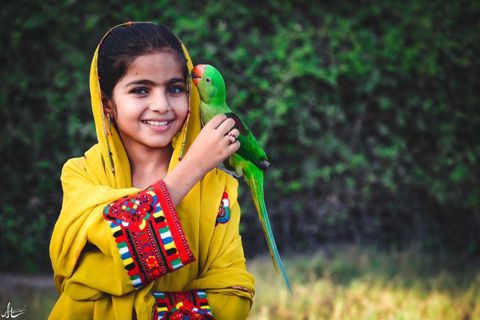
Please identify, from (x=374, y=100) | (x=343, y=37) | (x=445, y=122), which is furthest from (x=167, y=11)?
(x=445, y=122)

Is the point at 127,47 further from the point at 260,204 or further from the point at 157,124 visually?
the point at 260,204

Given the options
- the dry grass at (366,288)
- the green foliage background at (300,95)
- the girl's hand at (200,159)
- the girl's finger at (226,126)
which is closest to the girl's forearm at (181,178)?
the girl's hand at (200,159)

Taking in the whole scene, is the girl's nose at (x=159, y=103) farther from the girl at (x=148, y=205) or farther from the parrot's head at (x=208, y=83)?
the parrot's head at (x=208, y=83)

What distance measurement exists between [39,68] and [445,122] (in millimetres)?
3915

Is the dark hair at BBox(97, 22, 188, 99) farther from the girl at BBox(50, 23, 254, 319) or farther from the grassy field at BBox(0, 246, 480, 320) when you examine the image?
the grassy field at BBox(0, 246, 480, 320)

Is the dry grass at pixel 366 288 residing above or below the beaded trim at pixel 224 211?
below

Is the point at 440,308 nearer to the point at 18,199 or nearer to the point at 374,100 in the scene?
the point at 374,100

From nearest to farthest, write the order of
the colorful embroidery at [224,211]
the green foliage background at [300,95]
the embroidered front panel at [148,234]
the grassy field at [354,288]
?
the embroidered front panel at [148,234], the colorful embroidery at [224,211], the grassy field at [354,288], the green foliage background at [300,95]

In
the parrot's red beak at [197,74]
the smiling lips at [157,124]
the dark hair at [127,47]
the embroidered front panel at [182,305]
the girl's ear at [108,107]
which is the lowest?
the embroidered front panel at [182,305]

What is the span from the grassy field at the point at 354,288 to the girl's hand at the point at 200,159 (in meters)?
2.18

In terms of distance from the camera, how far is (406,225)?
5.51 m

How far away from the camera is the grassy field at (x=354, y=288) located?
12.5 feet

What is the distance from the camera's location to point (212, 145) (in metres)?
1.72

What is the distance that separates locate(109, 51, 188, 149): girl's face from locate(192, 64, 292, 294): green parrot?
82mm
